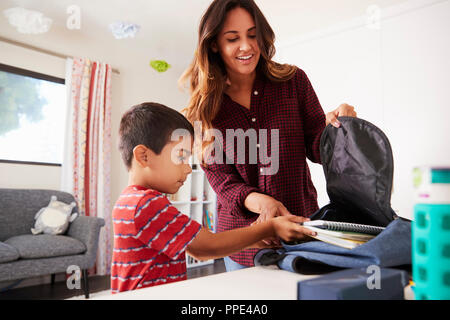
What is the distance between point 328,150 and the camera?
88cm

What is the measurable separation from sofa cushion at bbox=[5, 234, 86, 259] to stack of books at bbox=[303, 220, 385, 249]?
8.46 feet

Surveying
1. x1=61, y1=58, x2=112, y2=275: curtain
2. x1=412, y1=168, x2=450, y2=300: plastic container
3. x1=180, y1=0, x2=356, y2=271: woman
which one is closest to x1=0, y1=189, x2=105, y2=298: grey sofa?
x1=61, y1=58, x2=112, y2=275: curtain

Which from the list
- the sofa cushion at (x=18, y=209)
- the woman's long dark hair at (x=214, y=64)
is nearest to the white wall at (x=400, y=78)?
the woman's long dark hair at (x=214, y=64)

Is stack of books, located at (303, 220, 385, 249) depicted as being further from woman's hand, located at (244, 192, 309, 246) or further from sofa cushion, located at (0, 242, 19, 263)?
sofa cushion, located at (0, 242, 19, 263)

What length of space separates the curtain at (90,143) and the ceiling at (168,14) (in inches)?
16.4

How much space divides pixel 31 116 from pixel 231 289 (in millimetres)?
3478

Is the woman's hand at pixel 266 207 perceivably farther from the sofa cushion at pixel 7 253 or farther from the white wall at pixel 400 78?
the sofa cushion at pixel 7 253

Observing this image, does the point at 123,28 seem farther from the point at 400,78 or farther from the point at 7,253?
the point at 400,78

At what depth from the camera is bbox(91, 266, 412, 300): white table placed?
0.49 m

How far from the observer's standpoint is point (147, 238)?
27.1 inches

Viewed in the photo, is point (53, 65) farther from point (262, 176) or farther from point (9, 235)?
point (262, 176)

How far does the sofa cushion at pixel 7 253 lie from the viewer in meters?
2.44

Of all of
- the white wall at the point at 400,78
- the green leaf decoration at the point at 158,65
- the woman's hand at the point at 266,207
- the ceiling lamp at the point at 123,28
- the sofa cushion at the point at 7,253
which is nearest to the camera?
the woman's hand at the point at 266,207

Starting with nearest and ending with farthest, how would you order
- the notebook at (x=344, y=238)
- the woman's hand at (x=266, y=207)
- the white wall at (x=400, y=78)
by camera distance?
the notebook at (x=344, y=238) < the woman's hand at (x=266, y=207) < the white wall at (x=400, y=78)
